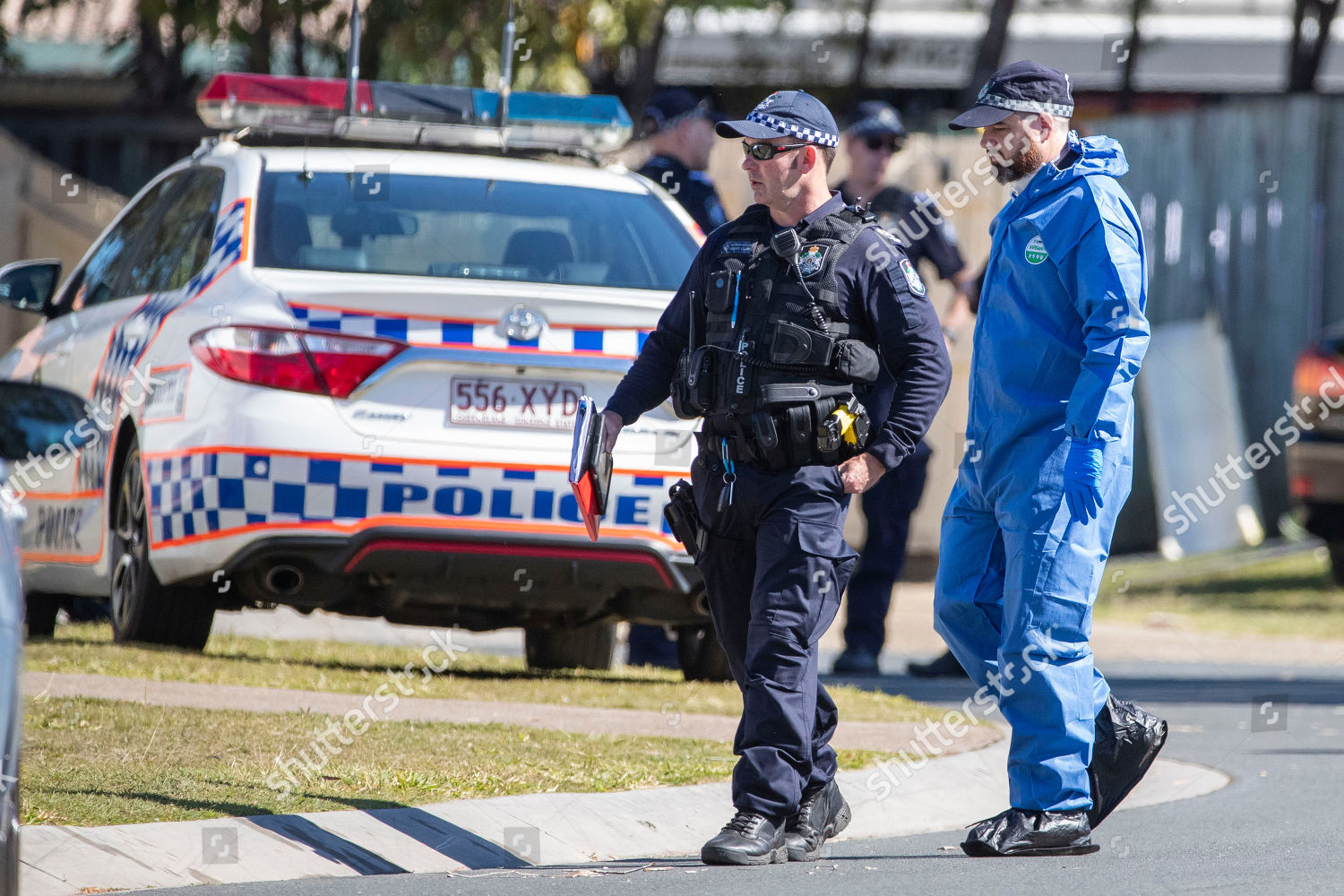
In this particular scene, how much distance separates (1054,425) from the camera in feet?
15.8

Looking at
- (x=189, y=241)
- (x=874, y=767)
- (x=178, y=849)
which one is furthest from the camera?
→ (x=189, y=241)

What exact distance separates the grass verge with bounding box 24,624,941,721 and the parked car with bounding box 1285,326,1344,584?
17.8 ft

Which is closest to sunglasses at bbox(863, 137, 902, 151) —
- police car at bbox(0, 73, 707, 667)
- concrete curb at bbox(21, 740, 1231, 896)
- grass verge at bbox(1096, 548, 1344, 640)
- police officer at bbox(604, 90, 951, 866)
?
police car at bbox(0, 73, 707, 667)

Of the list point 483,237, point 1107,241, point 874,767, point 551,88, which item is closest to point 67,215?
point 551,88

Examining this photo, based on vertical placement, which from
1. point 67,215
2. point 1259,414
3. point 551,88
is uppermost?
Result: point 551,88

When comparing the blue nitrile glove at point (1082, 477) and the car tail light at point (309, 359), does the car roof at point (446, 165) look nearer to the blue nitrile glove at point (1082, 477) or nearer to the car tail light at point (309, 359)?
the car tail light at point (309, 359)

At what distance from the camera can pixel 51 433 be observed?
297 inches

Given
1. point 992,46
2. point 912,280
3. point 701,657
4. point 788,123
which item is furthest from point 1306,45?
point 788,123

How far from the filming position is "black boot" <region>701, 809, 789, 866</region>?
15.2 feet

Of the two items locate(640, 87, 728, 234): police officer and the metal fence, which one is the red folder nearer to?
locate(640, 87, 728, 234): police officer

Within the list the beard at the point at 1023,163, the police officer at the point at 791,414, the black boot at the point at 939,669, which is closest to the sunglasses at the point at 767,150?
the police officer at the point at 791,414

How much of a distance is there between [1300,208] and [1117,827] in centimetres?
1092

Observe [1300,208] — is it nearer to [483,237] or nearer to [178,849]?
[483,237]

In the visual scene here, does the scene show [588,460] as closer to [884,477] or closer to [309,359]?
[309,359]
